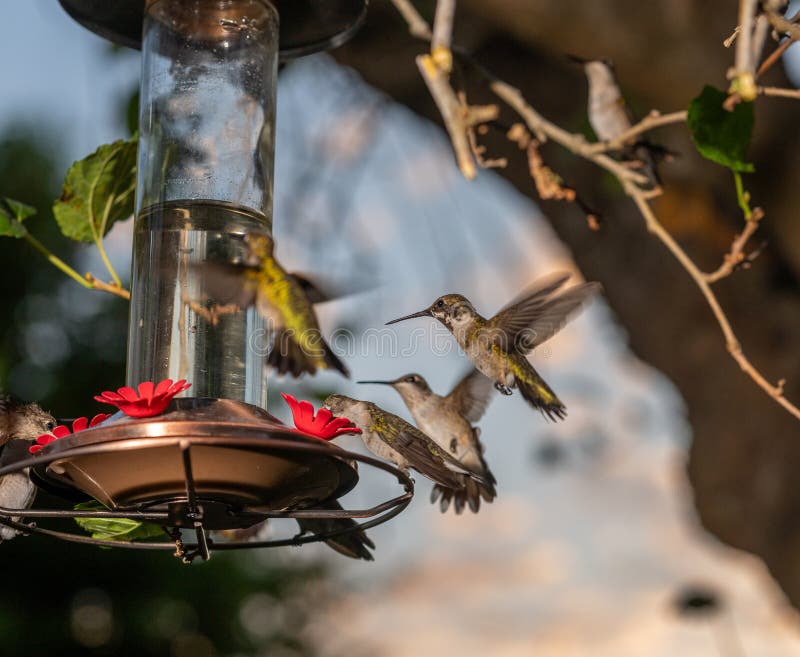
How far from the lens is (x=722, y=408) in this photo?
645 centimetres

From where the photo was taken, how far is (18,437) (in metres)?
2.71

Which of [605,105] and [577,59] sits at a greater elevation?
[577,59]

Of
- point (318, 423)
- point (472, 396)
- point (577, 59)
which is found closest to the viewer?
point (318, 423)

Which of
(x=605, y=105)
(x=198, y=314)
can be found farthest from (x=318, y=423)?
(x=605, y=105)

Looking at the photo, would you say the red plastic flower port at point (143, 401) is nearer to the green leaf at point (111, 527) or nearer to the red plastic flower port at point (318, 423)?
the red plastic flower port at point (318, 423)

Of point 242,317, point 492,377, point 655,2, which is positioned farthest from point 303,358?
point 655,2

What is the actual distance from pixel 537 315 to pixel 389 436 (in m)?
0.56

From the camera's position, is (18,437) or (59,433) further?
(18,437)

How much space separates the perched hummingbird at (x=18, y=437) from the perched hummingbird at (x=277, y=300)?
0.55m

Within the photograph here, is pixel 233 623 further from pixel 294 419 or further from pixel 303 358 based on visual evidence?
pixel 294 419

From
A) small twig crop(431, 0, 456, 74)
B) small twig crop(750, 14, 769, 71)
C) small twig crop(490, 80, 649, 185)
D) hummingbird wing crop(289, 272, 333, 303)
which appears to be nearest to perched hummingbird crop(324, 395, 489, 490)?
hummingbird wing crop(289, 272, 333, 303)

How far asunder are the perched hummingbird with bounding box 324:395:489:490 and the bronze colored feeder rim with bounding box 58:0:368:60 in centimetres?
117

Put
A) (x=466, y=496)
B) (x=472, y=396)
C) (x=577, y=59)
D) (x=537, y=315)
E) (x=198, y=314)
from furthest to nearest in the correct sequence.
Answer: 1. (x=577, y=59)
2. (x=472, y=396)
3. (x=466, y=496)
4. (x=537, y=315)
5. (x=198, y=314)

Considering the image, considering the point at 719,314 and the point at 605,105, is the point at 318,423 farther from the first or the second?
the point at 605,105
